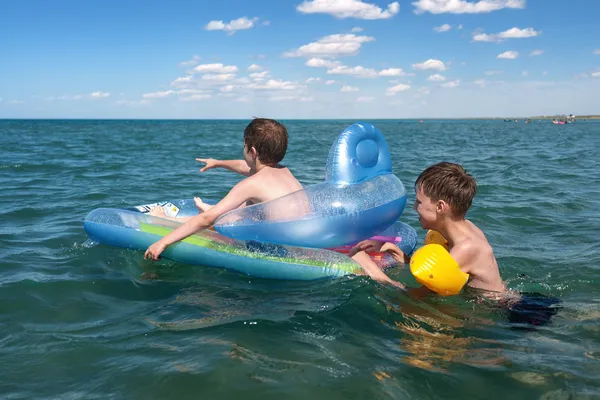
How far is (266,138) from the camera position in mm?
4484

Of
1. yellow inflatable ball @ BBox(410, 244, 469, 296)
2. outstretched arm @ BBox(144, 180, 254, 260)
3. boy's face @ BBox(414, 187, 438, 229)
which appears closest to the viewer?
yellow inflatable ball @ BBox(410, 244, 469, 296)

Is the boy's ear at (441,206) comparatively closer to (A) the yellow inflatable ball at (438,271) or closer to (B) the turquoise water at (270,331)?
(A) the yellow inflatable ball at (438,271)

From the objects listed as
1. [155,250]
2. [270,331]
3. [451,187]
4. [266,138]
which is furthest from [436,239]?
[155,250]

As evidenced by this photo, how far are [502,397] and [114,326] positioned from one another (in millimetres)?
2467

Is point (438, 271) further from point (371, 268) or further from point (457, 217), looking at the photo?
point (371, 268)

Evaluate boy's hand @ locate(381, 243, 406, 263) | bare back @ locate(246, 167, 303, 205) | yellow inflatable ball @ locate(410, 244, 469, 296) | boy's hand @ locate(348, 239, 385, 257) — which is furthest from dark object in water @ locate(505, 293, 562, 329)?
bare back @ locate(246, 167, 303, 205)

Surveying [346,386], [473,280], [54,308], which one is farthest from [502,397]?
[54,308]

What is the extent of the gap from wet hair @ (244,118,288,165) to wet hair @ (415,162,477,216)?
1.39 metres

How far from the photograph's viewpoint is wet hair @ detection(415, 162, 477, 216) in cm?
355

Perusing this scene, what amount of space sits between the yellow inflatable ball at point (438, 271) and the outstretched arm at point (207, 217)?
1.59 m

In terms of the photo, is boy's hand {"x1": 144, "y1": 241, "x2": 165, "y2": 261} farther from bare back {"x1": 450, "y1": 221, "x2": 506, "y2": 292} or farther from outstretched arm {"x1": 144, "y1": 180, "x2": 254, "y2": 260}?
bare back {"x1": 450, "y1": 221, "x2": 506, "y2": 292}

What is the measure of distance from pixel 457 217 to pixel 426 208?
22cm

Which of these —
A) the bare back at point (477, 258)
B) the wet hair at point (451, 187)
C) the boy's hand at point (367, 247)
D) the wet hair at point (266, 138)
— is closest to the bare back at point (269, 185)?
the wet hair at point (266, 138)

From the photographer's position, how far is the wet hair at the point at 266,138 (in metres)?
4.48
